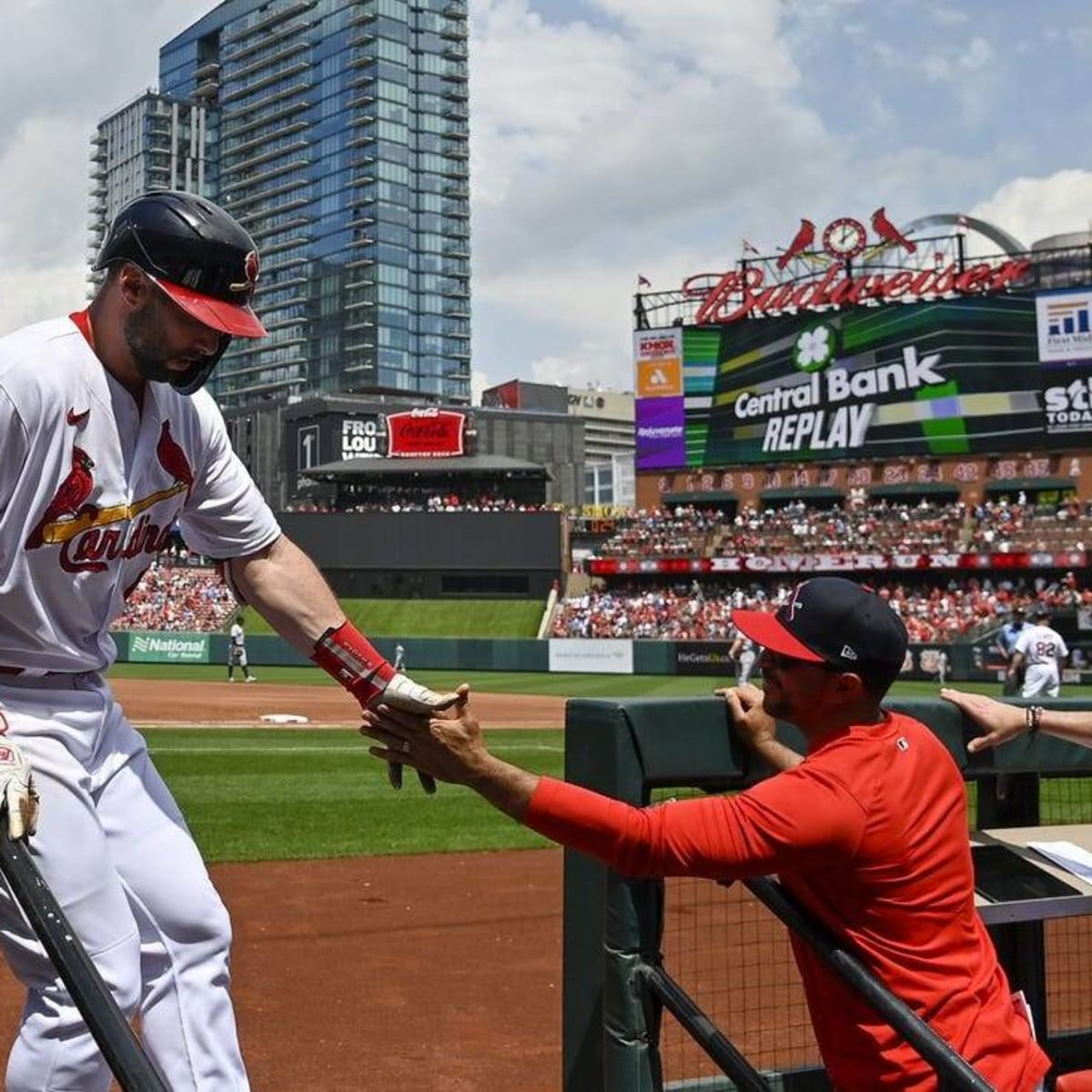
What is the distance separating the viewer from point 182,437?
287 cm

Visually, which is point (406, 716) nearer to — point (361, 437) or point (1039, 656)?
point (1039, 656)

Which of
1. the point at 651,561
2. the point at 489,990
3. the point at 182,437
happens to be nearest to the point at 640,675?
the point at 651,561

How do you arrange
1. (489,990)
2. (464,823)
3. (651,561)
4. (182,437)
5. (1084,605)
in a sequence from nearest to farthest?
(182,437) → (489,990) → (464,823) → (1084,605) → (651,561)

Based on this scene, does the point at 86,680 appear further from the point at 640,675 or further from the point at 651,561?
the point at 651,561

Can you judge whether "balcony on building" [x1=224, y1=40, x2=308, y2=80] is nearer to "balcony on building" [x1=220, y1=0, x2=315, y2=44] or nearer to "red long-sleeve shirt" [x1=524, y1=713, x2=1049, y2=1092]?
"balcony on building" [x1=220, y1=0, x2=315, y2=44]

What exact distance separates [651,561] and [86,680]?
4499 cm

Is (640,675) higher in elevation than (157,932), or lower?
lower

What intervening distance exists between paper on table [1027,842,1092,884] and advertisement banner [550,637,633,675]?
34.4 meters

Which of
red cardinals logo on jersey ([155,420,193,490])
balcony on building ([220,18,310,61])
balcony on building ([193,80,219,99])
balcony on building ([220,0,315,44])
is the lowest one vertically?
red cardinals logo on jersey ([155,420,193,490])

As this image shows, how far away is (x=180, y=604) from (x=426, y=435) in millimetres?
15849

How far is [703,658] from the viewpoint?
36219 millimetres

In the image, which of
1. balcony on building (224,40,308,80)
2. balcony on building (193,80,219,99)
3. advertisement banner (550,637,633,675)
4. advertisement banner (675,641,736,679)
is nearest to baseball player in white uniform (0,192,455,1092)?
advertisement banner (675,641,736,679)

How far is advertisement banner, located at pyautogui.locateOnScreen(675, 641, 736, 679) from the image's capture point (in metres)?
35.6

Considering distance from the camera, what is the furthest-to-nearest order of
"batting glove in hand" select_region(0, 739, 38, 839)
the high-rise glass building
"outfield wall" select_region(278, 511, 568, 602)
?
the high-rise glass building, "outfield wall" select_region(278, 511, 568, 602), "batting glove in hand" select_region(0, 739, 38, 839)
